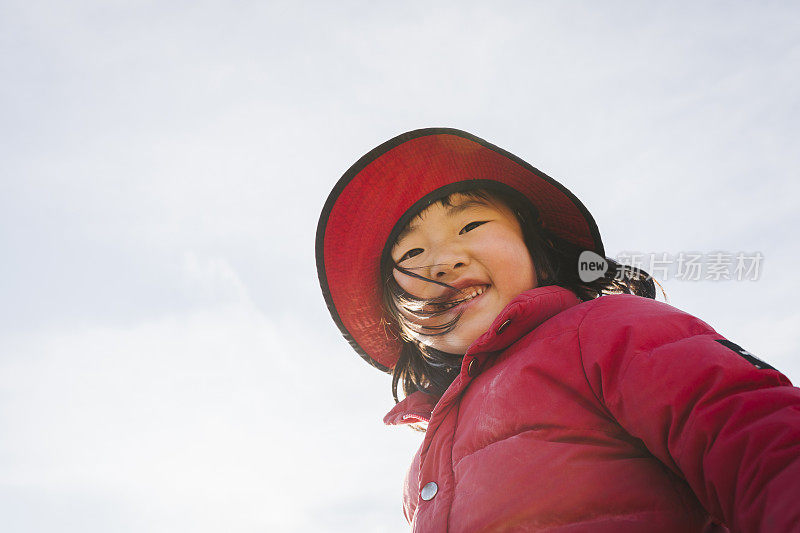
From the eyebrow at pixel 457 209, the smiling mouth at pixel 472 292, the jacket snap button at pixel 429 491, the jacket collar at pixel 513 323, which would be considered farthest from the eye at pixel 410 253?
the jacket snap button at pixel 429 491

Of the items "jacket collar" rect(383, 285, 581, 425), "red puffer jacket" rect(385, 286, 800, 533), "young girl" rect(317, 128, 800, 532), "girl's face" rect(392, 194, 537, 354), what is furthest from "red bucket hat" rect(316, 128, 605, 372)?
"red puffer jacket" rect(385, 286, 800, 533)

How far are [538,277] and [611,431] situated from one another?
1.11m

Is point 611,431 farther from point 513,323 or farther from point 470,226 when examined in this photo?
point 470,226

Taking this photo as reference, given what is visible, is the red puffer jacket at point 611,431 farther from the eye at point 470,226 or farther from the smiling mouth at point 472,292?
the eye at point 470,226

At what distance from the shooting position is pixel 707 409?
3.14 feet

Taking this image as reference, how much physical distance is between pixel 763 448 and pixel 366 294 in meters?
1.96

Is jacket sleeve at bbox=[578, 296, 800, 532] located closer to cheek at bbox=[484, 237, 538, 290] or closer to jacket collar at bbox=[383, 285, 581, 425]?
jacket collar at bbox=[383, 285, 581, 425]

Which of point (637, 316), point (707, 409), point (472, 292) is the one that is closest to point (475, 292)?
point (472, 292)

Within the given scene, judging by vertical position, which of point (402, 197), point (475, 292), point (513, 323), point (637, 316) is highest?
point (402, 197)

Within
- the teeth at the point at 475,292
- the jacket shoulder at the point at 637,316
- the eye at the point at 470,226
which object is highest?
the eye at the point at 470,226

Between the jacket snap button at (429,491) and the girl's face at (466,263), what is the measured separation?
68cm

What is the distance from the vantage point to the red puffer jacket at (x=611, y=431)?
34.7 inches

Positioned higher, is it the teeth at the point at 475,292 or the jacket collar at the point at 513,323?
the teeth at the point at 475,292

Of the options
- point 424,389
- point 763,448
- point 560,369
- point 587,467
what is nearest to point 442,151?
point 424,389
